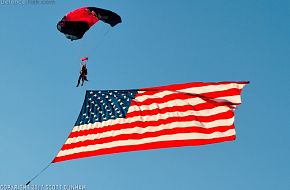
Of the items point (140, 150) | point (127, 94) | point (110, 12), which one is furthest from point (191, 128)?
point (110, 12)

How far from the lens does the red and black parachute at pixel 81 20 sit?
2730cm

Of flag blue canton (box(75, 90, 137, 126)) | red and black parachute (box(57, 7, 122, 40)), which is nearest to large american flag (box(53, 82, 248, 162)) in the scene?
flag blue canton (box(75, 90, 137, 126))

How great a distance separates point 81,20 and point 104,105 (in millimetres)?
6603

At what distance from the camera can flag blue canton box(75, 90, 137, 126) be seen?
22.9m

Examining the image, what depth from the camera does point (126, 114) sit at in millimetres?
22703

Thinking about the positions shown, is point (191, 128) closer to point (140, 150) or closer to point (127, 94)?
point (140, 150)

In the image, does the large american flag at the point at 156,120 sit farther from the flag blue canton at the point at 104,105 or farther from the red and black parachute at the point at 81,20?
the red and black parachute at the point at 81,20

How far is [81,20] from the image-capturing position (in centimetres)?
2841

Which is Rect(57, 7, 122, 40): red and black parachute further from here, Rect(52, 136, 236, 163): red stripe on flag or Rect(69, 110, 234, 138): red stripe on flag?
Rect(52, 136, 236, 163): red stripe on flag

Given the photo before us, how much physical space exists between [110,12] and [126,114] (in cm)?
686

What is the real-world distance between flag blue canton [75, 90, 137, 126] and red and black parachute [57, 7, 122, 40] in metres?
4.81

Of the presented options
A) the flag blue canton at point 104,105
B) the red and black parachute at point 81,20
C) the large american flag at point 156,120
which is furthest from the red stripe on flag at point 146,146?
the red and black parachute at point 81,20

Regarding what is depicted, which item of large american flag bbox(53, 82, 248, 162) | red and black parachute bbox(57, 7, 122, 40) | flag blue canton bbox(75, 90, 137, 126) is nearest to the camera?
large american flag bbox(53, 82, 248, 162)

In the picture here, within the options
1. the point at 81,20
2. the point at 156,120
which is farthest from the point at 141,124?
the point at 81,20
